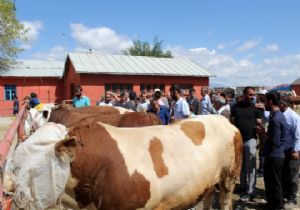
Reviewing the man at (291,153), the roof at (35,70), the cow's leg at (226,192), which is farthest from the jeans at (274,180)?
the roof at (35,70)

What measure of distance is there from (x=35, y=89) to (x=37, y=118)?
1008 inches

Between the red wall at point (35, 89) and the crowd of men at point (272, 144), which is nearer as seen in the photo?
the crowd of men at point (272, 144)

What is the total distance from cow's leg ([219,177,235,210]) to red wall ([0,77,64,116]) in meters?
27.4

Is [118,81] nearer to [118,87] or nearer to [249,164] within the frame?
[118,87]

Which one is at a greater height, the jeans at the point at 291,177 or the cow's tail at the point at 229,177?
the cow's tail at the point at 229,177

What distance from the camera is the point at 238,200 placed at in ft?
20.7

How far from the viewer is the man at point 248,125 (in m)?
6.01

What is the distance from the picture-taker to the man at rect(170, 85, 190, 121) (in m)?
7.48

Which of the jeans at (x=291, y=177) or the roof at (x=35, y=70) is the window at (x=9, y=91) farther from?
the jeans at (x=291, y=177)

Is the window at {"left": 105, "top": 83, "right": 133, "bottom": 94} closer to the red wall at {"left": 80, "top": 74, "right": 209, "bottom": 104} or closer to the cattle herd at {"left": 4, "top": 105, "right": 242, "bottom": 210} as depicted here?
the red wall at {"left": 80, "top": 74, "right": 209, "bottom": 104}

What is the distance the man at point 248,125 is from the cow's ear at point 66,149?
4.16 metres

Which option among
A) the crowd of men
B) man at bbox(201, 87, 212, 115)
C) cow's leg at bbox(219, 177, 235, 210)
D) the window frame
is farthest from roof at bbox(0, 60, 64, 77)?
cow's leg at bbox(219, 177, 235, 210)

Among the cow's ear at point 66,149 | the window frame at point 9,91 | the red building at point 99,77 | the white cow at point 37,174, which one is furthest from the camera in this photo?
the window frame at point 9,91

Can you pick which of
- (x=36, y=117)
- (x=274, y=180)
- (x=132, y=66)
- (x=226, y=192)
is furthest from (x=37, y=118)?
(x=132, y=66)
